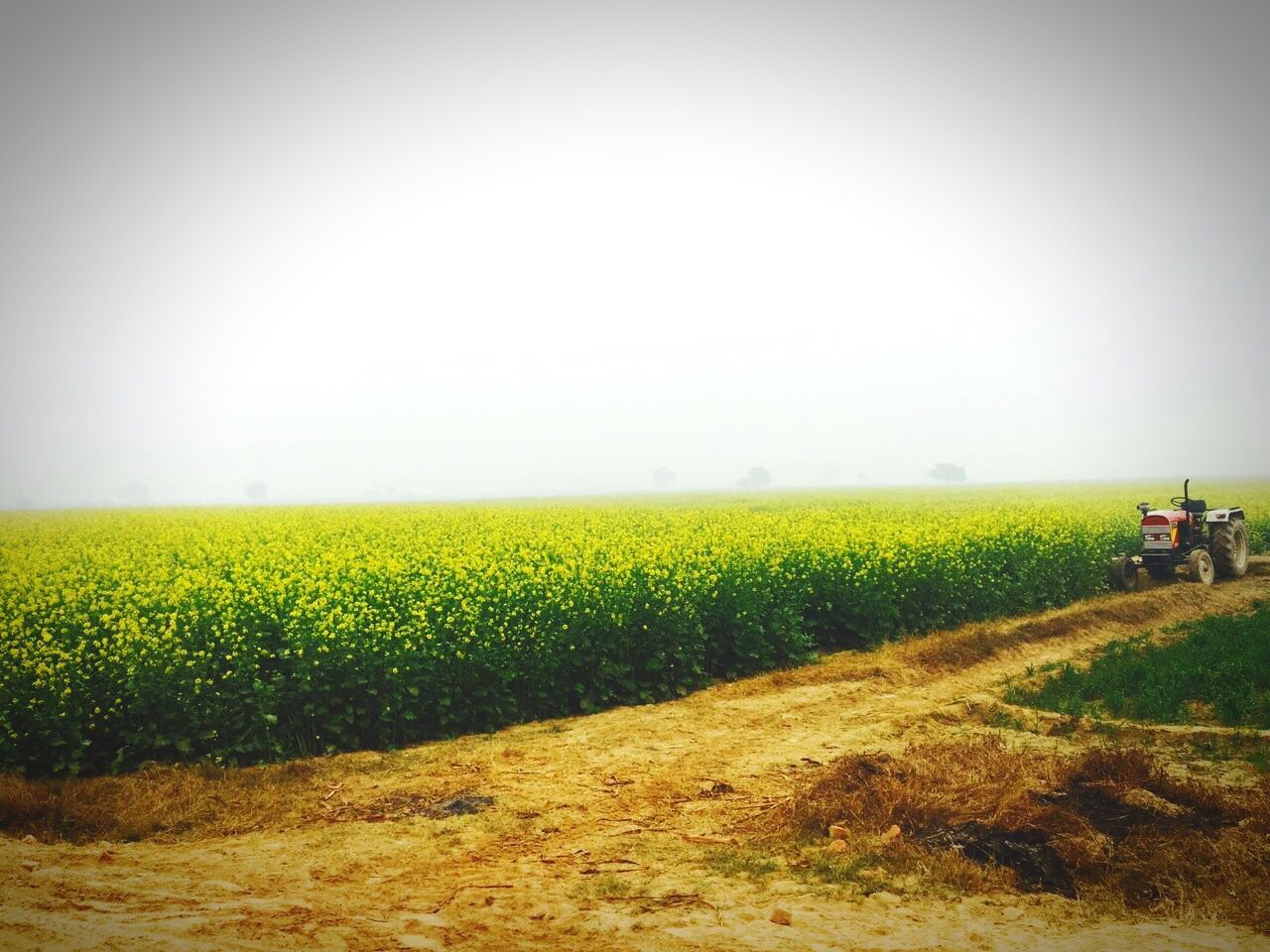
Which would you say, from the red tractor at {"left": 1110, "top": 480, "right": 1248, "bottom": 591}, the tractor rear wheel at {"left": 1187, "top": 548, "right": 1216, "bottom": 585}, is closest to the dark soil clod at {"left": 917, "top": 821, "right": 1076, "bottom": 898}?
the red tractor at {"left": 1110, "top": 480, "right": 1248, "bottom": 591}

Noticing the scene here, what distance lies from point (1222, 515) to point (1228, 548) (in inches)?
35.5

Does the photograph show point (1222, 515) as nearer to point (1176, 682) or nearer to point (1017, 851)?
point (1176, 682)

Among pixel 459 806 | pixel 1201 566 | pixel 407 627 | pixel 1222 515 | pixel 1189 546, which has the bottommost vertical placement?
pixel 459 806

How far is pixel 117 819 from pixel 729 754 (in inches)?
244

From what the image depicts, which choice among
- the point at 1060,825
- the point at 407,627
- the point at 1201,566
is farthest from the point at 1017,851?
the point at 1201,566

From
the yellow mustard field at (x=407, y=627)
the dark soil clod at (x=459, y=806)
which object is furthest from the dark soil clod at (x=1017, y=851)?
the yellow mustard field at (x=407, y=627)

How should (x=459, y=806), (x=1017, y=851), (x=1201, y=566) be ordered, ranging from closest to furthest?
1. (x=1017, y=851)
2. (x=459, y=806)
3. (x=1201, y=566)

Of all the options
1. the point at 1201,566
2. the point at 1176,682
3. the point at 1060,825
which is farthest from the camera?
the point at 1201,566

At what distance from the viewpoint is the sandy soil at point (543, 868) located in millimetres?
5648

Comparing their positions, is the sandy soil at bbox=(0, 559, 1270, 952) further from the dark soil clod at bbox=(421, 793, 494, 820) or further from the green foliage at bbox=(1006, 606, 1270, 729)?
the green foliage at bbox=(1006, 606, 1270, 729)

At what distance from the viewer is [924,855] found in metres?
6.83

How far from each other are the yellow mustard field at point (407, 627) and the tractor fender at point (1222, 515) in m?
6.12

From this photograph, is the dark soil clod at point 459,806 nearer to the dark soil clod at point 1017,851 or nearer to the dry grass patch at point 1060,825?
the dry grass patch at point 1060,825

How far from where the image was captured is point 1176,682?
446 inches
